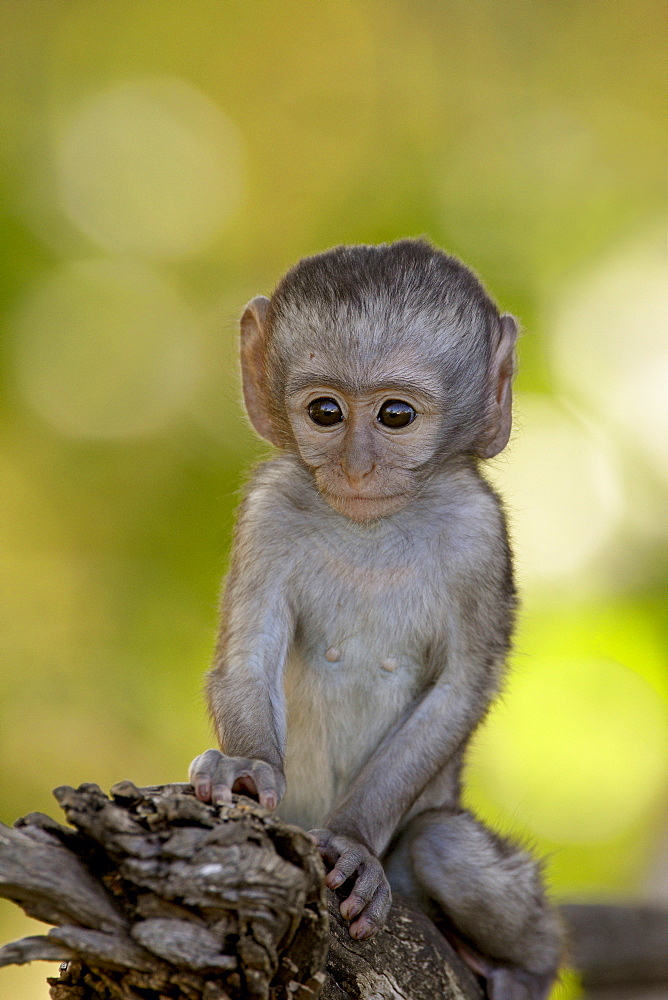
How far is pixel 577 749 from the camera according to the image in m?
8.45

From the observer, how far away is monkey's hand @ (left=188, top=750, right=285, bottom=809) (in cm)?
334

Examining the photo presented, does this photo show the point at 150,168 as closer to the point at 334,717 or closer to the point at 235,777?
the point at 334,717

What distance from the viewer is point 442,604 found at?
4.25m

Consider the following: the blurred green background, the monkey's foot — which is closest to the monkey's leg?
the monkey's foot

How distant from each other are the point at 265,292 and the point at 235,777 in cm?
484

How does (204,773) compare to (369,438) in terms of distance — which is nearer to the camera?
(204,773)

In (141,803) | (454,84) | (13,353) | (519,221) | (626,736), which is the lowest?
(141,803)

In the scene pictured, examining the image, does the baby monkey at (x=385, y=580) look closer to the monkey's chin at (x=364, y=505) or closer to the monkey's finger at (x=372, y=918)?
the monkey's chin at (x=364, y=505)

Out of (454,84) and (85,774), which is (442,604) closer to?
(85,774)

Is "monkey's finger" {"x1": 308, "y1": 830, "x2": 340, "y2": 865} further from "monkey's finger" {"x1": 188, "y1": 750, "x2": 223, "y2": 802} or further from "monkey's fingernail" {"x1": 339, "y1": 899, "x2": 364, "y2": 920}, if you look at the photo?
"monkey's finger" {"x1": 188, "y1": 750, "x2": 223, "y2": 802}

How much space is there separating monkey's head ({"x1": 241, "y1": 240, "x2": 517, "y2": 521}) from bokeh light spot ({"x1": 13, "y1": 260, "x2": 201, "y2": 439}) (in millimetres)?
3655

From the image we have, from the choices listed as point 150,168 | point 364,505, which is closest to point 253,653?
point 364,505

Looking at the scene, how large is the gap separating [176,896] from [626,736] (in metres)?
6.51

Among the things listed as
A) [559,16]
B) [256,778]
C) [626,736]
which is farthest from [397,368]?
[559,16]
